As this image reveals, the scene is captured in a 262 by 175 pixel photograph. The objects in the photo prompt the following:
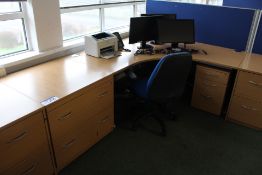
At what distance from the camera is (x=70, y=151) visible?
2.06m

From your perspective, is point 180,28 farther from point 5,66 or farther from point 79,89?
point 5,66

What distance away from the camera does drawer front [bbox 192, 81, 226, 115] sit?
272 cm

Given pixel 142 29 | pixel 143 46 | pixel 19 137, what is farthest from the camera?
pixel 143 46

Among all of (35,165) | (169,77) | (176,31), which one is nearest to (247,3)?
(176,31)

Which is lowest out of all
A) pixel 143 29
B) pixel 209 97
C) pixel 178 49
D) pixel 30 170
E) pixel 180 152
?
pixel 180 152

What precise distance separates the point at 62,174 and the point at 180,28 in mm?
2128

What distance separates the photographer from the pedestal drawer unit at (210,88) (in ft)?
8.70

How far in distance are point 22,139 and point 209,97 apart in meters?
2.09

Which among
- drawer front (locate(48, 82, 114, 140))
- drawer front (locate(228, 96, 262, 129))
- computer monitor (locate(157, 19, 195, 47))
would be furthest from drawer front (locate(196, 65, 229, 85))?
drawer front (locate(48, 82, 114, 140))

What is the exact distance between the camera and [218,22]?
307 cm

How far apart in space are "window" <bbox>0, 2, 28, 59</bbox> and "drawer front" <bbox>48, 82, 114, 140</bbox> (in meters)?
1.00

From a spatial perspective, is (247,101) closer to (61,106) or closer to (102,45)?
(102,45)

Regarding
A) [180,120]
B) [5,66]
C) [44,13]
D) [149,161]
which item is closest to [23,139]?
[5,66]

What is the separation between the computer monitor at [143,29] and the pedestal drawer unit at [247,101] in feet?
3.80
